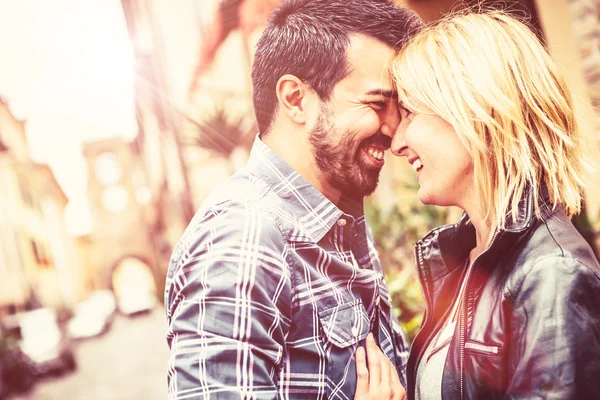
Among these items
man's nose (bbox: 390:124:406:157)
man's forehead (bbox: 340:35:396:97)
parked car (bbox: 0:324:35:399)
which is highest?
man's forehead (bbox: 340:35:396:97)

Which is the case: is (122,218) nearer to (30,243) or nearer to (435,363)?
(30,243)

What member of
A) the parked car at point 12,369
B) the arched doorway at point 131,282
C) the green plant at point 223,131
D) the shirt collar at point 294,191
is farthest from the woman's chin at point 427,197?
the parked car at point 12,369

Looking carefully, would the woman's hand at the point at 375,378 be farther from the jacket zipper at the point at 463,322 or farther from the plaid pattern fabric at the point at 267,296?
the jacket zipper at the point at 463,322

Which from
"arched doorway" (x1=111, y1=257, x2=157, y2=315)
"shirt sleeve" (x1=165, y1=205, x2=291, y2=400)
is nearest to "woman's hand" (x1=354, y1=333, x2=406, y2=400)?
"shirt sleeve" (x1=165, y1=205, x2=291, y2=400)

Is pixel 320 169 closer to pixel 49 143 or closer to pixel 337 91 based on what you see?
pixel 337 91

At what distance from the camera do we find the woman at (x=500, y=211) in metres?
1.03

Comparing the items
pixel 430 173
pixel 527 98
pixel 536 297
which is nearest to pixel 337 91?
pixel 430 173

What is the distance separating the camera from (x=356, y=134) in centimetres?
165

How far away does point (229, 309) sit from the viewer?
1158 millimetres

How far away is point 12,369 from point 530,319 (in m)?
5.44

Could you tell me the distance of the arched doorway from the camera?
4.44 m

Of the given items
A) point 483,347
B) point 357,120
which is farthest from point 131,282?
point 483,347

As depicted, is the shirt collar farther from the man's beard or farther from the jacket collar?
the jacket collar

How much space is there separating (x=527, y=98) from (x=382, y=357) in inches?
33.7
